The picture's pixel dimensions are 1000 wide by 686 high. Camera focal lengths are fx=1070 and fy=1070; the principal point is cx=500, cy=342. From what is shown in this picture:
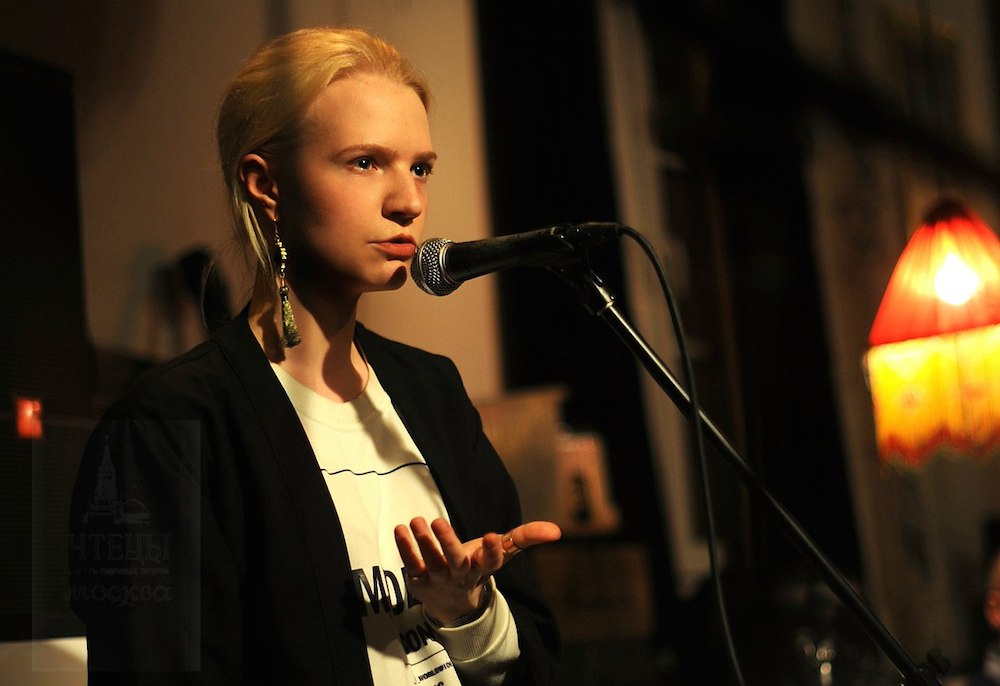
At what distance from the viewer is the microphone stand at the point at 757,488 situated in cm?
85

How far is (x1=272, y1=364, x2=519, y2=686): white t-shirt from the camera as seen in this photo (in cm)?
91

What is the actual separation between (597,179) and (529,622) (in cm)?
152

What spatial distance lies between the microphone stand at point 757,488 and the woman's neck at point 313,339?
0.22 meters

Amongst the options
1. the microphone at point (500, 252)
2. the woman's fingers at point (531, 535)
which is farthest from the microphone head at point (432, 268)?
the woman's fingers at point (531, 535)

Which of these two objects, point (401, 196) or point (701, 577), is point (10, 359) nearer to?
point (401, 196)

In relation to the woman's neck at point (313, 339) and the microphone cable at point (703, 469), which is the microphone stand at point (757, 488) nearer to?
the microphone cable at point (703, 469)

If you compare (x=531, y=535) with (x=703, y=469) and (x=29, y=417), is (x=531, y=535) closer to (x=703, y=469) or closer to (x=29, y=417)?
(x=703, y=469)

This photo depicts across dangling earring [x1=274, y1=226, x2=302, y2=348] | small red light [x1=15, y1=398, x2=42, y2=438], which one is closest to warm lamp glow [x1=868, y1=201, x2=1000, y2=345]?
dangling earring [x1=274, y1=226, x2=302, y2=348]

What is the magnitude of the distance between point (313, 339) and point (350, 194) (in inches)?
5.3

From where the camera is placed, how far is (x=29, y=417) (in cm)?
96

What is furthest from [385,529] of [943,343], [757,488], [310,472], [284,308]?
[943,343]

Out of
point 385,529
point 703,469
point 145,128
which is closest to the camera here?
point 703,469

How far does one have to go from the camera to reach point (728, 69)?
274cm

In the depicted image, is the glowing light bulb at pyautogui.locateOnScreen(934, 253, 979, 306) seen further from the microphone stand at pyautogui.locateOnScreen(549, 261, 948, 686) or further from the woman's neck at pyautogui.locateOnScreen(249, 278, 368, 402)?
the woman's neck at pyautogui.locateOnScreen(249, 278, 368, 402)
